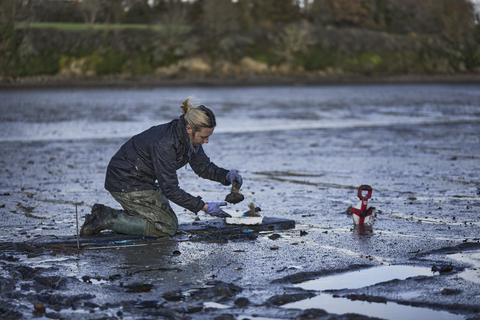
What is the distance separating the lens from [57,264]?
17.3 ft

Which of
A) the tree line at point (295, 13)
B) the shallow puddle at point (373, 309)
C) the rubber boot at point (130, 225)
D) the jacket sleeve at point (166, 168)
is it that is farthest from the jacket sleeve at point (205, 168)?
the tree line at point (295, 13)

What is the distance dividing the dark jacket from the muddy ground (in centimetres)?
56

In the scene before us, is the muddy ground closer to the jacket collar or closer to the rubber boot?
the rubber boot

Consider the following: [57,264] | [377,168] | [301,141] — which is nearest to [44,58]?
[301,141]

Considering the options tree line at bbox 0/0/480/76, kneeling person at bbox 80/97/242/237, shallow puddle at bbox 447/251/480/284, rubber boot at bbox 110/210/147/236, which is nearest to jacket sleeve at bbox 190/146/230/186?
kneeling person at bbox 80/97/242/237

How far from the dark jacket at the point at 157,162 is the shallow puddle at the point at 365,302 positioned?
5.74 feet

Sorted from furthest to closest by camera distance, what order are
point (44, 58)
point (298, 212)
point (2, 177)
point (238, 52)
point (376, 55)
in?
point (376, 55) → point (238, 52) → point (44, 58) → point (2, 177) → point (298, 212)

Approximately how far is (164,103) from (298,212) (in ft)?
65.5

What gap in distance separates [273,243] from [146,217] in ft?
4.48

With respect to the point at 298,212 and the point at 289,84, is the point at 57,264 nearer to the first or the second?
the point at 298,212

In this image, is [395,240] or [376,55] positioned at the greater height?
[376,55]

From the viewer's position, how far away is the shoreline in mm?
40031

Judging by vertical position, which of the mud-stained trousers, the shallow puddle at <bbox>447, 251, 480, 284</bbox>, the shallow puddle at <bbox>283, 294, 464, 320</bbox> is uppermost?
the mud-stained trousers

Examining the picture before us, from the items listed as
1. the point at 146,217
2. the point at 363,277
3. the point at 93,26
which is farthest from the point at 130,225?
the point at 93,26
